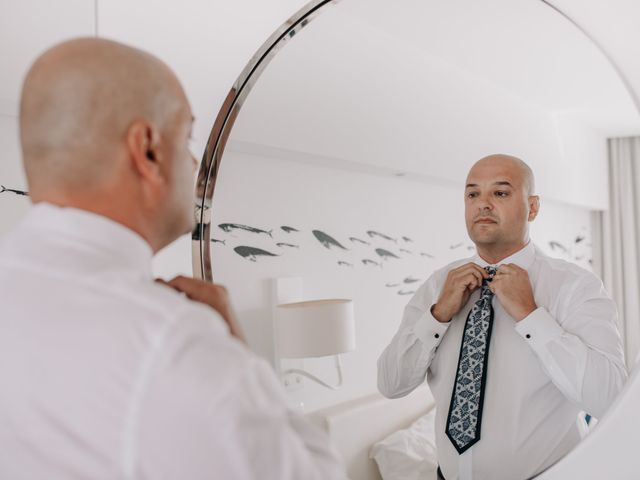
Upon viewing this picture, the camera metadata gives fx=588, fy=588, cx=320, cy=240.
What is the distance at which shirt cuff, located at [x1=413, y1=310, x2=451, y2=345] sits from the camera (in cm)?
112

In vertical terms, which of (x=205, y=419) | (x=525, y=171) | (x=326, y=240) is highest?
(x=525, y=171)

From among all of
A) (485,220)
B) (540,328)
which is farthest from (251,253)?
(540,328)

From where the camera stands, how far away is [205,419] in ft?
1.76

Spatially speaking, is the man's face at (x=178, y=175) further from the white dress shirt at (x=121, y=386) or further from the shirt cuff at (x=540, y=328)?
the shirt cuff at (x=540, y=328)

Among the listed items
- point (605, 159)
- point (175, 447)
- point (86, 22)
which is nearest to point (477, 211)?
point (605, 159)

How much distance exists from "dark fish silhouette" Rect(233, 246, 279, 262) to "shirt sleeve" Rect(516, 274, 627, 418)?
0.59 m

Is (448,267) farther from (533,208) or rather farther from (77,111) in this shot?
(77,111)

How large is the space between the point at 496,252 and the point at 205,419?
696mm

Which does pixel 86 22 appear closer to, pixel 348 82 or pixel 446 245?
pixel 348 82

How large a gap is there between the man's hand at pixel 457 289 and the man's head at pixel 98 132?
615mm

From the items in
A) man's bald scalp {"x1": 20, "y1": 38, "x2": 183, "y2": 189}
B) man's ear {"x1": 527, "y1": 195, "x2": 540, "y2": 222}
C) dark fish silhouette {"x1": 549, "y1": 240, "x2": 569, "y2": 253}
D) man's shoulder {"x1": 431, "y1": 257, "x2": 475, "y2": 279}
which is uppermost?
man's bald scalp {"x1": 20, "y1": 38, "x2": 183, "y2": 189}

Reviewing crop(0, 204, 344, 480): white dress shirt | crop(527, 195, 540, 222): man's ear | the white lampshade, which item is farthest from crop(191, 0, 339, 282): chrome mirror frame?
crop(0, 204, 344, 480): white dress shirt

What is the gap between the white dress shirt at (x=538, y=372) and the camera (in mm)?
1021

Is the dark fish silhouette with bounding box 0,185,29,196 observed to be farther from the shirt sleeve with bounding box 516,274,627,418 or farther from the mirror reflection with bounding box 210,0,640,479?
the shirt sleeve with bounding box 516,274,627,418
